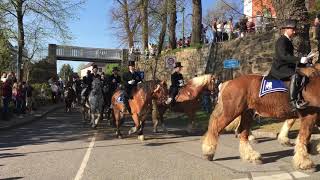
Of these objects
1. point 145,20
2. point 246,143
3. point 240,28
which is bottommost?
point 246,143

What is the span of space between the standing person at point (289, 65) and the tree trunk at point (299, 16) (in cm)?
915

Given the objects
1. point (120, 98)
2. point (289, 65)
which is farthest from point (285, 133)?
point (120, 98)

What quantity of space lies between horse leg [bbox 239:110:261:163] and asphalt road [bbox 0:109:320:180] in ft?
0.50

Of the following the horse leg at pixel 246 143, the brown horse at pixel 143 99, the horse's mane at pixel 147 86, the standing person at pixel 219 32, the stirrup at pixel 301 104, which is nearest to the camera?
the stirrup at pixel 301 104

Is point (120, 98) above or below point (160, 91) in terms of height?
below

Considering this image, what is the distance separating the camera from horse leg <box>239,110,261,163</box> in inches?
420

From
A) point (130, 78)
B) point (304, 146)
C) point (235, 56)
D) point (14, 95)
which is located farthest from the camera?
point (235, 56)

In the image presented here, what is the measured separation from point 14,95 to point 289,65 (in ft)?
59.4

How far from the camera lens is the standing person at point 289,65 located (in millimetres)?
9953

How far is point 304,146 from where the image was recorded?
9680 mm

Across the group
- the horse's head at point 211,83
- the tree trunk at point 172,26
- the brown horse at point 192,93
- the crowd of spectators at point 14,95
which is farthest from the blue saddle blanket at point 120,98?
the tree trunk at point 172,26

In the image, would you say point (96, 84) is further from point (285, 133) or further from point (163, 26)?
point (163, 26)

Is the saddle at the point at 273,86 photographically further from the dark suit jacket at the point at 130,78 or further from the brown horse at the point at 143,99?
the dark suit jacket at the point at 130,78

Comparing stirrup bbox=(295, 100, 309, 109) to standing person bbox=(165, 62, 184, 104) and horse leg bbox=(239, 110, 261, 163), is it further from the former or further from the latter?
standing person bbox=(165, 62, 184, 104)
